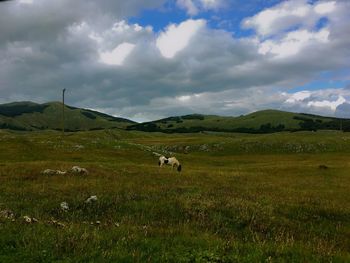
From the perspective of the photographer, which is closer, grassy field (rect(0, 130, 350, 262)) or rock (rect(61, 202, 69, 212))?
grassy field (rect(0, 130, 350, 262))

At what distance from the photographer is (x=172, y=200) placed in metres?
18.6

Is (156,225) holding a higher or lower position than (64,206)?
higher

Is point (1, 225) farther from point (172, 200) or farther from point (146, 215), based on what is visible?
point (172, 200)

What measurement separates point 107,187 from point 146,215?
8288 mm

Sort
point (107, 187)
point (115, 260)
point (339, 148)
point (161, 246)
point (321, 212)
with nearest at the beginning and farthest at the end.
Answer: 1. point (115, 260)
2. point (161, 246)
3. point (321, 212)
4. point (107, 187)
5. point (339, 148)

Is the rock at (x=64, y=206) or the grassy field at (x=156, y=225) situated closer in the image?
the grassy field at (x=156, y=225)

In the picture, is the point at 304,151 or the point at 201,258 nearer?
the point at 201,258

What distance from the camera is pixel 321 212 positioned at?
1981 centimetres

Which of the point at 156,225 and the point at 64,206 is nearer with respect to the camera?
the point at 156,225

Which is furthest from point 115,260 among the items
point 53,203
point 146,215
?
point 53,203

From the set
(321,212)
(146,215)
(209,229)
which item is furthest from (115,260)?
(321,212)

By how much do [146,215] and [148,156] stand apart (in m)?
58.8

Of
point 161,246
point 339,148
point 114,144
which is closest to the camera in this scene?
point 161,246

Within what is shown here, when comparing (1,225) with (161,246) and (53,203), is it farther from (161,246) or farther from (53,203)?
(53,203)
